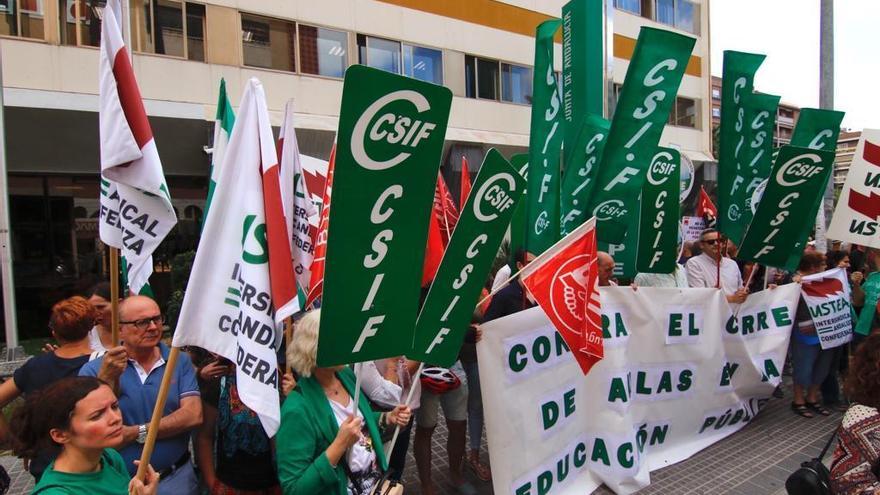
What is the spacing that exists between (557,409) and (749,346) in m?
2.68

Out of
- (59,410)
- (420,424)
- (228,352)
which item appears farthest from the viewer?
(420,424)

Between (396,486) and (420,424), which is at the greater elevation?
(396,486)

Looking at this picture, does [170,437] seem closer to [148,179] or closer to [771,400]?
[148,179]

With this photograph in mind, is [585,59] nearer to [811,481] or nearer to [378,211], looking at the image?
[811,481]

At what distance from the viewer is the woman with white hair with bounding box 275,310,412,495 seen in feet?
7.52

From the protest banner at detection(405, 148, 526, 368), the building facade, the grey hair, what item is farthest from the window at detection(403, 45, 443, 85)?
the grey hair

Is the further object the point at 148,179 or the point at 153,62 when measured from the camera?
the point at 153,62

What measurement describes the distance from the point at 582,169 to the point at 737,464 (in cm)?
287

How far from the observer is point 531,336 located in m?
3.84

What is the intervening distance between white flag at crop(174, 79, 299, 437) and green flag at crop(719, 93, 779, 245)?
465 centimetres

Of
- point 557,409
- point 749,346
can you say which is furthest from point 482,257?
point 749,346

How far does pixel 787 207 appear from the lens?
5.30 meters

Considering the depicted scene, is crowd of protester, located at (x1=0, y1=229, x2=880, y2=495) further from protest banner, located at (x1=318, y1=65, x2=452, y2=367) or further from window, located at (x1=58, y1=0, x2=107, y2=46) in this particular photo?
window, located at (x1=58, y1=0, x2=107, y2=46)

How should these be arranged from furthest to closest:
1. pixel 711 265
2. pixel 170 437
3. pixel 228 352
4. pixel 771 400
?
1. pixel 771 400
2. pixel 711 265
3. pixel 170 437
4. pixel 228 352
